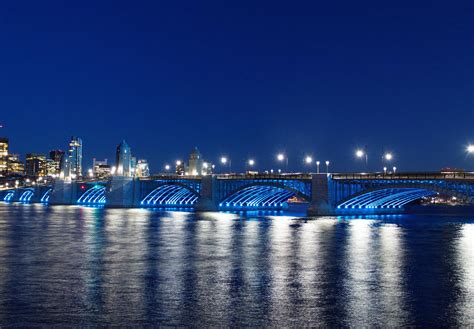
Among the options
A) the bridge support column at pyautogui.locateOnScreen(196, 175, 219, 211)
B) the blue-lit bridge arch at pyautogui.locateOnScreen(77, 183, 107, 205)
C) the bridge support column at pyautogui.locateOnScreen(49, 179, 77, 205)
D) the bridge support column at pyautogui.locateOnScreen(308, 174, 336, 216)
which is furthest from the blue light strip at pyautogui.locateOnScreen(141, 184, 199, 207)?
the bridge support column at pyautogui.locateOnScreen(308, 174, 336, 216)

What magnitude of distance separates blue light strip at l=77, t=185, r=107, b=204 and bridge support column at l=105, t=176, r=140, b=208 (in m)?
36.4

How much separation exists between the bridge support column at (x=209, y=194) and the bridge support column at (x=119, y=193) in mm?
30657

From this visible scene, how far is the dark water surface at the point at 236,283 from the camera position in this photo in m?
19.3

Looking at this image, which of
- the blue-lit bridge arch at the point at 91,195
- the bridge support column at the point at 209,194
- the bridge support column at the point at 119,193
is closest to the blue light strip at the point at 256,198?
the bridge support column at the point at 209,194

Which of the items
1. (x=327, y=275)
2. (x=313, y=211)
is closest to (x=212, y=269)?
(x=327, y=275)

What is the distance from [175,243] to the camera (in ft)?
153

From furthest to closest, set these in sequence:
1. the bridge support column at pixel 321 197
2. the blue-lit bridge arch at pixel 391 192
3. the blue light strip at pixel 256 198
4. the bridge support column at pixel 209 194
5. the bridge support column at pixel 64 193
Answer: the bridge support column at pixel 64 193, the blue light strip at pixel 256 198, the bridge support column at pixel 209 194, the bridge support column at pixel 321 197, the blue-lit bridge arch at pixel 391 192

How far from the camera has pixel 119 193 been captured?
475 ft

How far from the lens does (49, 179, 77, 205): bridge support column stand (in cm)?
18125

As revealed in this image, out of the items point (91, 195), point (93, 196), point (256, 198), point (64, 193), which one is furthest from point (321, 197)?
point (93, 196)

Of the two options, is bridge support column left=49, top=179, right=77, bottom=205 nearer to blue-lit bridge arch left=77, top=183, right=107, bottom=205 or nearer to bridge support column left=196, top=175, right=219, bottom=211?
blue-lit bridge arch left=77, top=183, right=107, bottom=205

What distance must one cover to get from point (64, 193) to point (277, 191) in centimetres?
8511

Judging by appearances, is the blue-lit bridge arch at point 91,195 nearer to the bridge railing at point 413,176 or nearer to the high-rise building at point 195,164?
the high-rise building at point 195,164

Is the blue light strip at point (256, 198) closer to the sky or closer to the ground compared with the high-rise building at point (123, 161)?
closer to the ground
